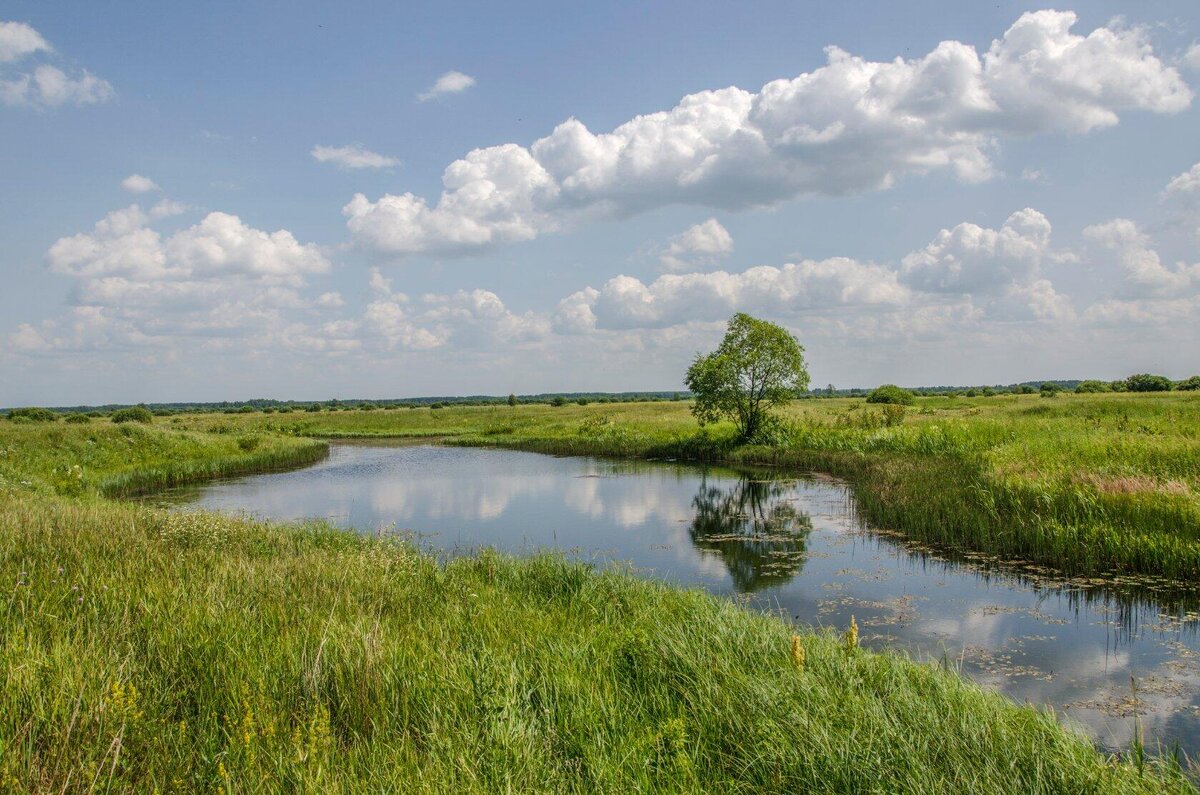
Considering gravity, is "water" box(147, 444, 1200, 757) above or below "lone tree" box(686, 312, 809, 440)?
below

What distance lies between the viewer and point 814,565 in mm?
13898

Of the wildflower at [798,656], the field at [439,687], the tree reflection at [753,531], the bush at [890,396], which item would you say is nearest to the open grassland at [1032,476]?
the field at [439,687]

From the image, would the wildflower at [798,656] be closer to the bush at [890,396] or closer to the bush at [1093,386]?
the bush at [890,396]

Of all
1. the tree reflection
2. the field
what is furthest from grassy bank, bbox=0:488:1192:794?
the tree reflection

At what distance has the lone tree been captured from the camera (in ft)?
113

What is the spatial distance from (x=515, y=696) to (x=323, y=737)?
140 centimetres

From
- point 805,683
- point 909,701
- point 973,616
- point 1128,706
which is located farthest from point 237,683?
point 973,616

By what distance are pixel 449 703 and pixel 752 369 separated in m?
31.2

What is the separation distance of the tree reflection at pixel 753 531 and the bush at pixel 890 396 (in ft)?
120

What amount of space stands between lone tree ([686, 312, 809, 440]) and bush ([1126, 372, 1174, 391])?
37966 mm

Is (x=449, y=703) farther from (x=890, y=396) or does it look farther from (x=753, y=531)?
(x=890, y=396)

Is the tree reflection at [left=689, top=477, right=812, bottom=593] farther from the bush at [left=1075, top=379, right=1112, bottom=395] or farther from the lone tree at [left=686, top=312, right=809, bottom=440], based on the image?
the bush at [left=1075, top=379, right=1112, bottom=395]

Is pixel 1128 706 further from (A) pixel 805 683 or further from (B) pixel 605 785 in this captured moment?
(B) pixel 605 785

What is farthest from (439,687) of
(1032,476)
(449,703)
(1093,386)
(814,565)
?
(1093,386)
